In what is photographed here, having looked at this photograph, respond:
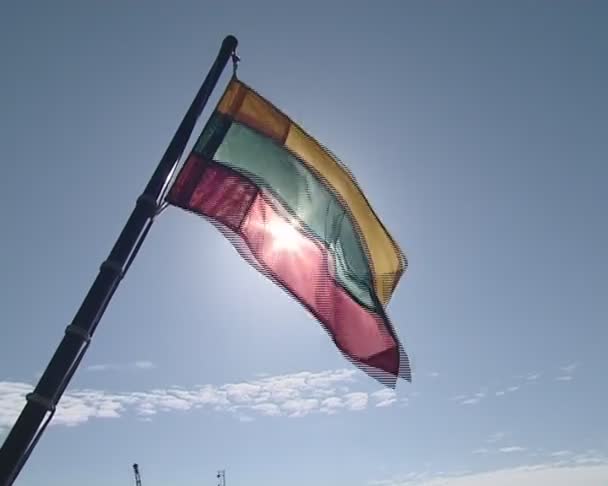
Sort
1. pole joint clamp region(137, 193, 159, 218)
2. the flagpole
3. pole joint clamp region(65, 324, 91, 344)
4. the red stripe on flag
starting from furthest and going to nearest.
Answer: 1. the red stripe on flag
2. pole joint clamp region(137, 193, 159, 218)
3. pole joint clamp region(65, 324, 91, 344)
4. the flagpole

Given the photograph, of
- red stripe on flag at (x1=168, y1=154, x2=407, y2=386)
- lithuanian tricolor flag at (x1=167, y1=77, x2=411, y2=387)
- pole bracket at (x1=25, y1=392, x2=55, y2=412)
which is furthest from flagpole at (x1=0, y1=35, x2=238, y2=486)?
red stripe on flag at (x1=168, y1=154, x2=407, y2=386)

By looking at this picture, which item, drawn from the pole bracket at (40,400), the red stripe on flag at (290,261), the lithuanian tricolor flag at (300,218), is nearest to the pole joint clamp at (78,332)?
the pole bracket at (40,400)

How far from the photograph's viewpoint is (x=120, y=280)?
6031 millimetres

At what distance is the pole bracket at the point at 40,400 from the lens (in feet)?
17.0

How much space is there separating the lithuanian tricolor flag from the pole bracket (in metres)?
2.90

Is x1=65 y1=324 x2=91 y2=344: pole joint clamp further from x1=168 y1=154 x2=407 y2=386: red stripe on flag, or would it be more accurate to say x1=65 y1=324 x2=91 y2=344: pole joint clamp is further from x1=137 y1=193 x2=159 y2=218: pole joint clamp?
x1=168 y1=154 x2=407 y2=386: red stripe on flag

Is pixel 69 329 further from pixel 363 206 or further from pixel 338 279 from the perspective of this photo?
pixel 363 206

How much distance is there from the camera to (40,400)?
518 cm

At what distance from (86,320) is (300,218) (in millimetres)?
4004

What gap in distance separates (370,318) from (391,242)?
1371mm

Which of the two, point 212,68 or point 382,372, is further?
point 382,372

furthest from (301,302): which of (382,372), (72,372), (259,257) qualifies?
(72,372)

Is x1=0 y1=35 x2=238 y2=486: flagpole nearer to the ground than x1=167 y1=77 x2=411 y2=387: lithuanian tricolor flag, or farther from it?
nearer to the ground

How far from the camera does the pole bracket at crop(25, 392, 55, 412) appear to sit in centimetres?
517
